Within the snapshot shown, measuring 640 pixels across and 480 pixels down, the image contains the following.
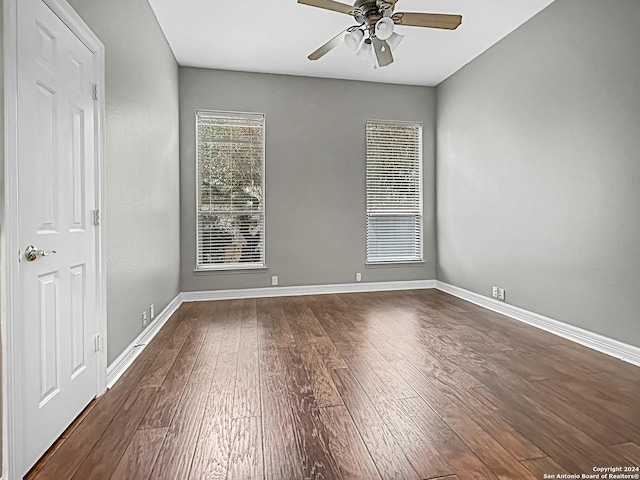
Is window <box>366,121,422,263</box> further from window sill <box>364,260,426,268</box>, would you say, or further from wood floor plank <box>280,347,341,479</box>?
wood floor plank <box>280,347,341,479</box>

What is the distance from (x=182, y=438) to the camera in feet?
6.06

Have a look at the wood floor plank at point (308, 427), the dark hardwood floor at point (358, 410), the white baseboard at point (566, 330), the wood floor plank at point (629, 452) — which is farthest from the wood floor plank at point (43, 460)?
the white baseboard at point (566, 330)

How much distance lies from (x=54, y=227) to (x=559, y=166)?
13.0 ft

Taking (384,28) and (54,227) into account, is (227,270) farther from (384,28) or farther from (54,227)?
(384,28)

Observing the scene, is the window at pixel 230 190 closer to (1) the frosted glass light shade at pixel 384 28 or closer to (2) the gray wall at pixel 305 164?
(2) the gray wall at pixel 305 164

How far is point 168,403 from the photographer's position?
2.21 meters

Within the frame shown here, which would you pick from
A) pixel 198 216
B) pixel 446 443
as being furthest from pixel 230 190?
pixel 446 443

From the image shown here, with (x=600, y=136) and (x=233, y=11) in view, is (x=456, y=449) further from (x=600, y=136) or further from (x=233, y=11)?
(x=233, y=11)

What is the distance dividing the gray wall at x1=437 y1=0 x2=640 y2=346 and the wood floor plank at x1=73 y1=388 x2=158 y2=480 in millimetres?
3478

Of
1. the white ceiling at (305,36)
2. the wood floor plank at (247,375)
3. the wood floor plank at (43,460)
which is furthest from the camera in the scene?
the white ceiling at (305,36)

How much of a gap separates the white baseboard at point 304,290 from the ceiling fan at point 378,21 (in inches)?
128

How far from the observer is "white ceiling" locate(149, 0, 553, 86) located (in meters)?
3.57

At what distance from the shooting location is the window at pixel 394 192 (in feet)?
18.3

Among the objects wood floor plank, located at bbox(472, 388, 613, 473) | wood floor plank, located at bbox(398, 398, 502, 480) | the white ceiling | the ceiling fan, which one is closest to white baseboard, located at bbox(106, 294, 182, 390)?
wood floor plank, located at bbox(398, 398, 502, 480)
